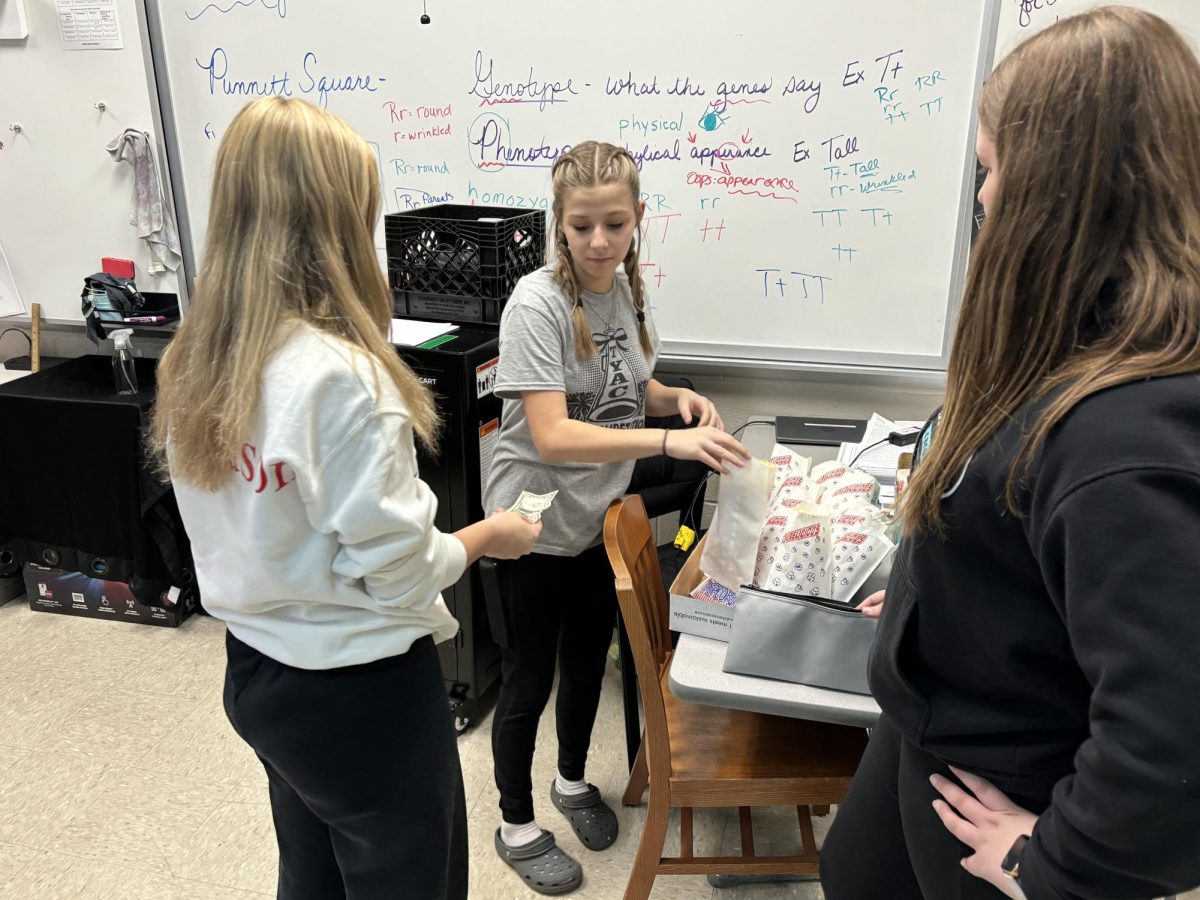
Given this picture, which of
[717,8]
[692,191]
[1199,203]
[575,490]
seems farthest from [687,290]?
[1199,203]

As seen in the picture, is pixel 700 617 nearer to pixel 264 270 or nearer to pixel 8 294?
pixel 264 270

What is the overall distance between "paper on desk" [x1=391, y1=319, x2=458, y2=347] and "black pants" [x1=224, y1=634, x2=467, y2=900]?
91cm

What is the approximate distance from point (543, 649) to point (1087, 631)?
1107 millimetres

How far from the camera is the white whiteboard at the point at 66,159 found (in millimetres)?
2408

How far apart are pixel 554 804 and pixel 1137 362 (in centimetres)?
160

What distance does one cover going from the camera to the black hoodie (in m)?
0.57

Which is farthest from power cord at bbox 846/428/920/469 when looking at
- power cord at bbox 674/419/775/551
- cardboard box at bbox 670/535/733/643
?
cardboard box at bbox 670/535/733/643

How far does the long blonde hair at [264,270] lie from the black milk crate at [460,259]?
1.00m

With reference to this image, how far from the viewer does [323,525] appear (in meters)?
0.92

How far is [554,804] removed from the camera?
1885 mm

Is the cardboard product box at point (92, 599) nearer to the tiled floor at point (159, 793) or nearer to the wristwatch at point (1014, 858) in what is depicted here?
the tiled floor at point (159, 793)

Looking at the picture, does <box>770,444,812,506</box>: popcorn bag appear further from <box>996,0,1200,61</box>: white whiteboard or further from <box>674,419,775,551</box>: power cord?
<box>996,0,1200,61</box>: white whiteboard

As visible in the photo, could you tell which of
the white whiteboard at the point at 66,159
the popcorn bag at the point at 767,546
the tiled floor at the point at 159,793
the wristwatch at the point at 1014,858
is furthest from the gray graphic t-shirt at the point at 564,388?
the white whiteboard at the point at 66,159

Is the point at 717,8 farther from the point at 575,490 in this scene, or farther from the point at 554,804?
the point at 554,804
